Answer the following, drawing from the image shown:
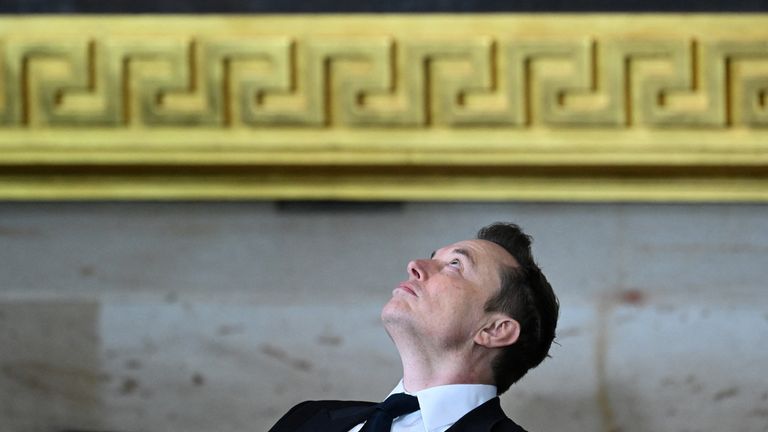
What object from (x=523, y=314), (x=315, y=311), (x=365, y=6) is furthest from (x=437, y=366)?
(x=365, y=6)

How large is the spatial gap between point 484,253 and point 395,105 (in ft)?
1.83

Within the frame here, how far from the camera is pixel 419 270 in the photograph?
5.91 feet

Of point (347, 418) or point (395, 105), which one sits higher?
point (395, 105)

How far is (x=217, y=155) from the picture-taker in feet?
7.54

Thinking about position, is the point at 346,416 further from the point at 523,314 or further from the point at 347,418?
the point at 523,314

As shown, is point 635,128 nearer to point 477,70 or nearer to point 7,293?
point 477,70

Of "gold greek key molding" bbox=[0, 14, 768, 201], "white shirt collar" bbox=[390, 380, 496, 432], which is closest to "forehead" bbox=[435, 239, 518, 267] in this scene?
"white shirt collar" bbox=[390, 380, 496, 432]

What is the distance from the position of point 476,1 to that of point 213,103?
56cm

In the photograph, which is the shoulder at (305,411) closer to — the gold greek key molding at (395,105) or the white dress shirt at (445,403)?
the white dress shirt at (445,403)

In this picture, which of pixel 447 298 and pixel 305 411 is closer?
pixel 447 298

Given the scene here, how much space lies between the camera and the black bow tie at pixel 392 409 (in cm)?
175

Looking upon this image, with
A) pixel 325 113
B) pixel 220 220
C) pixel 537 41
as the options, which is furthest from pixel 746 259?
pixel 220 220

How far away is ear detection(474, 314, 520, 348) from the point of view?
5.83ft

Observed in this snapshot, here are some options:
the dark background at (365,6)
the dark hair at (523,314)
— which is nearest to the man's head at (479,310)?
the dark hair at (523,314)
